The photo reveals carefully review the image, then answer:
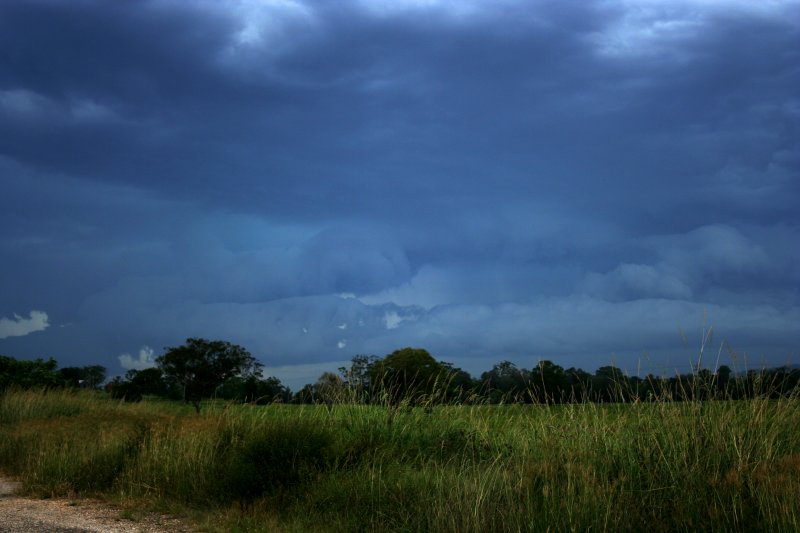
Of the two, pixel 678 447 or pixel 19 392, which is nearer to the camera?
pixel 678 447

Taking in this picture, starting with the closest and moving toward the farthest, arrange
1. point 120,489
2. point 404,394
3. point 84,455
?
point 120,489, point 84,455, point 404,394

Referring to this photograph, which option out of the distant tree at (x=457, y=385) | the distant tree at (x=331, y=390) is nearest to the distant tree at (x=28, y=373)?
the distant tree at (x=331, y=390)

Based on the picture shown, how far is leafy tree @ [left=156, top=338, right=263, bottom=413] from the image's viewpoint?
111 feet

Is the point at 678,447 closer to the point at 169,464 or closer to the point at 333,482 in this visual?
the point at 333,482

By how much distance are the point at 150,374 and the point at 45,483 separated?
2150cm

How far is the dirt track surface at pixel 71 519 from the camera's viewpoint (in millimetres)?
10523

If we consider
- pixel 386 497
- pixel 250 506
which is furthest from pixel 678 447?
pixel 250 506

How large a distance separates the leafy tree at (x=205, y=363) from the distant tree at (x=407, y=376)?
13691mm

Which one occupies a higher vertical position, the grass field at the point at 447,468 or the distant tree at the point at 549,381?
the distant tree at the point at 549,381

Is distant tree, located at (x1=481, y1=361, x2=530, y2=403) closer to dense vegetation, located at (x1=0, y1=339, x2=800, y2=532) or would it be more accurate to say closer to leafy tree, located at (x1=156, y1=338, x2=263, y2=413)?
dense vegetation, located at (x1=0, y1=339, x2=800, y2=532)

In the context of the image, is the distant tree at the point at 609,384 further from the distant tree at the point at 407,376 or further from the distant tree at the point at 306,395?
the distant tree at the point at 306,395

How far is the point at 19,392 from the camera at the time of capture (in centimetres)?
2870

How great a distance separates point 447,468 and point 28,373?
29.1 metres

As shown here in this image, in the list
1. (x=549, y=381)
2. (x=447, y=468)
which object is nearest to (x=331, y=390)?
(x=549, y=381)
